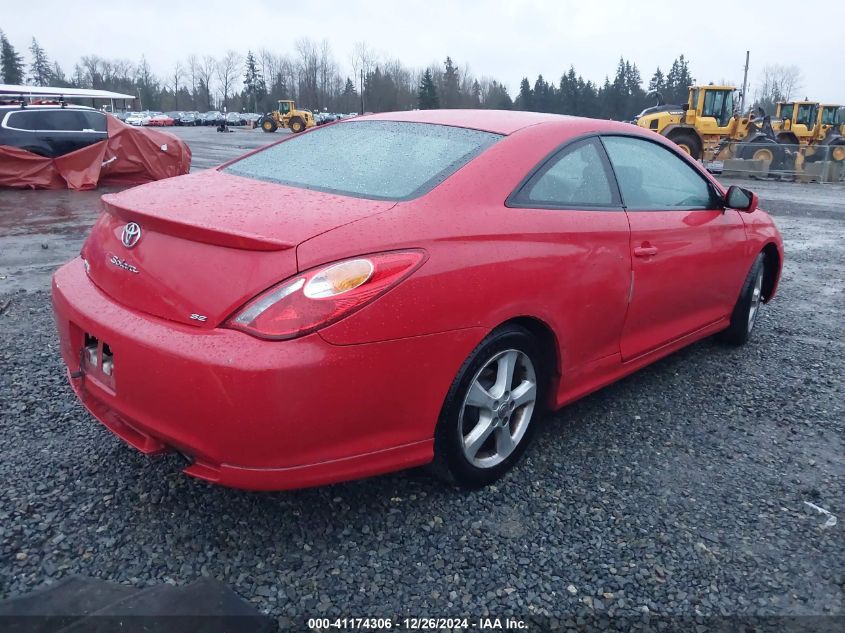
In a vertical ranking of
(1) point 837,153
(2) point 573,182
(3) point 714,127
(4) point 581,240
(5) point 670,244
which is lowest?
(1) point 837,153

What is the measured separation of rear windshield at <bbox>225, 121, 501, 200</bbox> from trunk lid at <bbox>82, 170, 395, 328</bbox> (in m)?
0.15

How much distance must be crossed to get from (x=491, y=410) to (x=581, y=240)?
0.83 meters

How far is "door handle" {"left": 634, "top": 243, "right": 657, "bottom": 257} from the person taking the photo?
3.18 m

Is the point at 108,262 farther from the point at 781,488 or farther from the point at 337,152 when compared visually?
the point at 781,488

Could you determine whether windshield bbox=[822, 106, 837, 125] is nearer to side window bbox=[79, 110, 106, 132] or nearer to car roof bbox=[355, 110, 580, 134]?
side window bbox=[79, 110, 106, 132]

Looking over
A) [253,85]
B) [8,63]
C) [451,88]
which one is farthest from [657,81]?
[8,63]

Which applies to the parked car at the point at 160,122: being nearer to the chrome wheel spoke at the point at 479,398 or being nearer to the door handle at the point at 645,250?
the door handle at the point at 645,250

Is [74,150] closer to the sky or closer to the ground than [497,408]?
closer to the sky

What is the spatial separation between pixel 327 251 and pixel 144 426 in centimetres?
83

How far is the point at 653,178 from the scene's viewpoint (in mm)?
3580

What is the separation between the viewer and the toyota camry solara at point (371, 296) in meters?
2.03

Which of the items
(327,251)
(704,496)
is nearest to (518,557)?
(704,496)

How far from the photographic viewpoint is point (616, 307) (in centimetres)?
311

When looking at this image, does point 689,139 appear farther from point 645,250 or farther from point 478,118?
point 478,118
